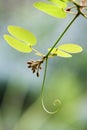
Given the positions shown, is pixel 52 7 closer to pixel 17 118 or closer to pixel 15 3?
pixel 17 118

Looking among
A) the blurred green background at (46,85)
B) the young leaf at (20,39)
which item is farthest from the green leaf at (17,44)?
the blurred green background at (46,85)

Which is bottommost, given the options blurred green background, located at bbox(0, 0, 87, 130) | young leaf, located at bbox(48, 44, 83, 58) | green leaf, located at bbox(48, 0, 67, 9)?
blurred green background, located at bbox(0, 0, 87, 130)

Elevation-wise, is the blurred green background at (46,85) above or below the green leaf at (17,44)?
below

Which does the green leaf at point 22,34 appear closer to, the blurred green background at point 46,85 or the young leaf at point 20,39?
the young leaf at point 20,39

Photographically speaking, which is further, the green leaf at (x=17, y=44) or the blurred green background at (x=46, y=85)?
the blurred green background at (x=46, y=85)

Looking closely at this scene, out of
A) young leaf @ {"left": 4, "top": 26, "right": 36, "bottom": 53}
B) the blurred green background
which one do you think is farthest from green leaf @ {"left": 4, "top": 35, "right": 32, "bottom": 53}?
the blurred green background

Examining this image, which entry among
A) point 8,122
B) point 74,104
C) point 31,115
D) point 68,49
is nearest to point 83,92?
point 74,104

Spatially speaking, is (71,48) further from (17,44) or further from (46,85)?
(46,85)

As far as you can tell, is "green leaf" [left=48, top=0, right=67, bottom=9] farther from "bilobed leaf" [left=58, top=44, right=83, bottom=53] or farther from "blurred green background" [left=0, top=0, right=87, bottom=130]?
"blurred green background" [left=0, top=0, right=87, bottom=130]
